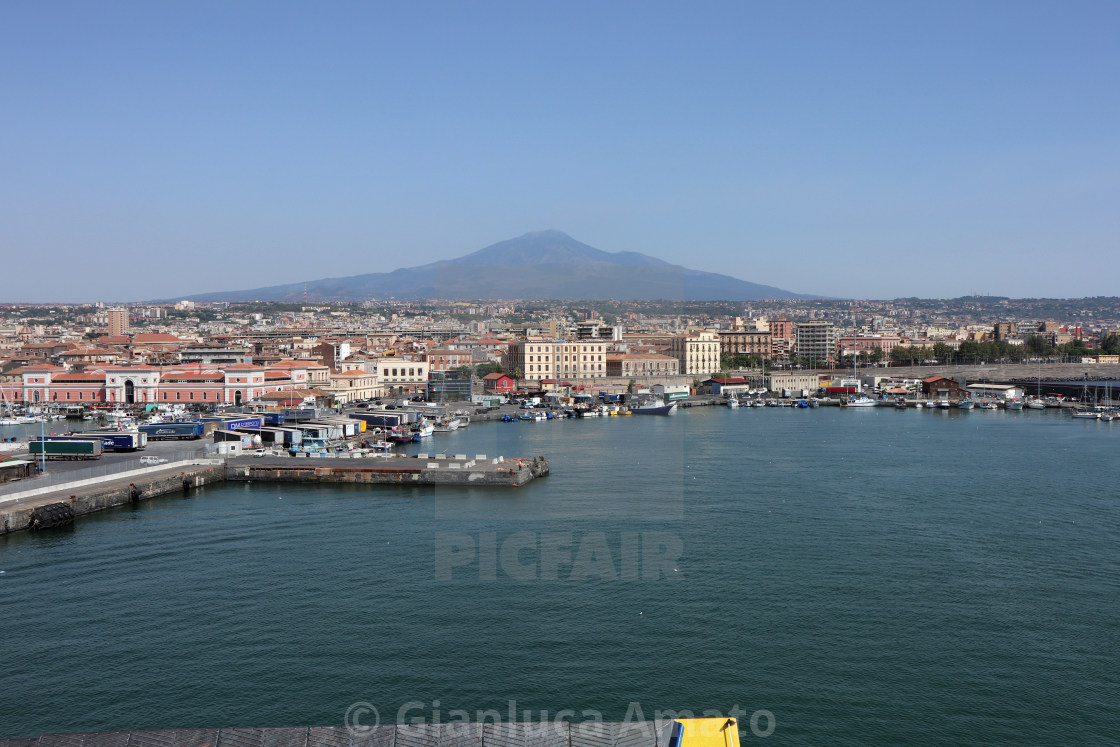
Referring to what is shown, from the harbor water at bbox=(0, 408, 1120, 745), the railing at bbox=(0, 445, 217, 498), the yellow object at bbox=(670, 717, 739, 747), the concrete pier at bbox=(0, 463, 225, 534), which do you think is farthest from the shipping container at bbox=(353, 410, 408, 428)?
the yellow object at bbox=(670, 717, 739, 747)

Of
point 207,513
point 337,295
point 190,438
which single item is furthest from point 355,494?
point 337,295

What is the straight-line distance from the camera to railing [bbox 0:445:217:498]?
8844 mm

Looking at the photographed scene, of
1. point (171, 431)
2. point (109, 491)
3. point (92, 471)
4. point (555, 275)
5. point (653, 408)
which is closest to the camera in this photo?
point (109, 491)

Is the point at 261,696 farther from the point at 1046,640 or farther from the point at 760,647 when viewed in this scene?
the point at 1046,640

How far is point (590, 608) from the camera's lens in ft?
18.3

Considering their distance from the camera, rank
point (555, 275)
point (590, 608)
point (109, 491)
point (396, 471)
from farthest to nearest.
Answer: point (555, 275) → point (396, 471) → point (109, 491) → point (590, 608)

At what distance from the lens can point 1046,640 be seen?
199 inches

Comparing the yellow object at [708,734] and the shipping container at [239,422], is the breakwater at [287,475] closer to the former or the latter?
the shipping container at [239,422]

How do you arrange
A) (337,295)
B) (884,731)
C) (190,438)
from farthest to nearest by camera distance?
(337,295)
(190,438)
(884,731)

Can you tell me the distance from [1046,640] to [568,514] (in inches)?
163

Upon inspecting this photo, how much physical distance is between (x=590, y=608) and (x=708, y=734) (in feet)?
8.03

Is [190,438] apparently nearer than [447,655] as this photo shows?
No

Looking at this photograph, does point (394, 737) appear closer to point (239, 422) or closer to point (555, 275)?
point (239, 422)

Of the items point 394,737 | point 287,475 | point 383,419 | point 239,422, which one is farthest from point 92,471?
point 394,737
